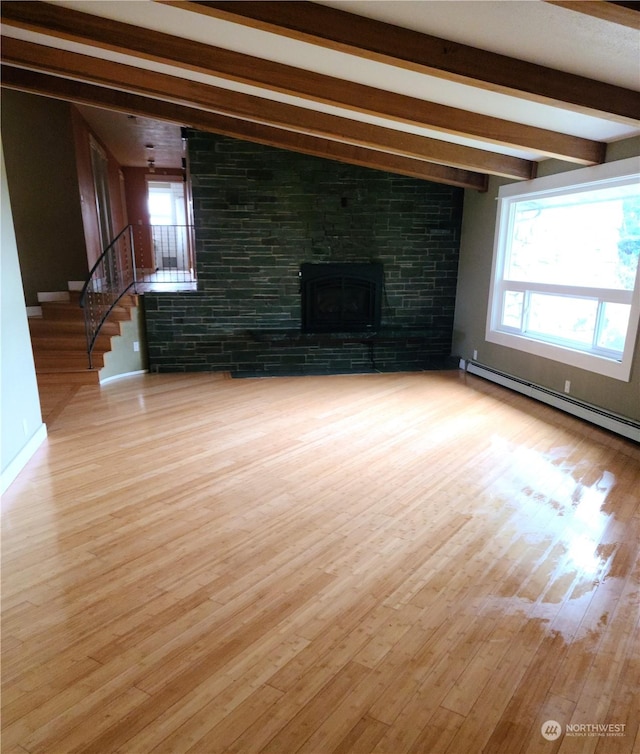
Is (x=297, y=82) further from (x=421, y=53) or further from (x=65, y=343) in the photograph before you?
(x=65, y=343)

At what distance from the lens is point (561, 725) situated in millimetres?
1608

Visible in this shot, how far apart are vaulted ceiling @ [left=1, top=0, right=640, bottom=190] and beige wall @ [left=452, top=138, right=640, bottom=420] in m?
0.75

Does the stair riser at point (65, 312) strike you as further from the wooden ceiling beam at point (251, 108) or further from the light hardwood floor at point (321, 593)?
the wooden ceiling beam at point (251, 108)

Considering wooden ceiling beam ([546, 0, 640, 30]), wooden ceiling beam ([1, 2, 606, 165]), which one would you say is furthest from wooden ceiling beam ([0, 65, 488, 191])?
wooden ceiling beam ([546, 0, 640, 30])

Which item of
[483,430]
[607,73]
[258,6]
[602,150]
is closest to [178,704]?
[258,6]

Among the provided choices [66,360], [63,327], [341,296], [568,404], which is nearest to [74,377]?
[66,360]

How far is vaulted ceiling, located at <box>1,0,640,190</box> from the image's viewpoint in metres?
2.33

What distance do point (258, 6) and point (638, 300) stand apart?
3461mm

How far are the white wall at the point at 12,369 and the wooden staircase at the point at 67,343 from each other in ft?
5.98

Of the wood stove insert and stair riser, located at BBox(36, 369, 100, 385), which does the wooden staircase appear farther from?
the wood stove insert

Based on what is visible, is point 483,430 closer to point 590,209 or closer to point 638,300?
point 638,300

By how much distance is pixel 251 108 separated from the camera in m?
4.22

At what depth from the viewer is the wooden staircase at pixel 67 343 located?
554 centimetres

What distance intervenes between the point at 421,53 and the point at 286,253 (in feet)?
12.3
